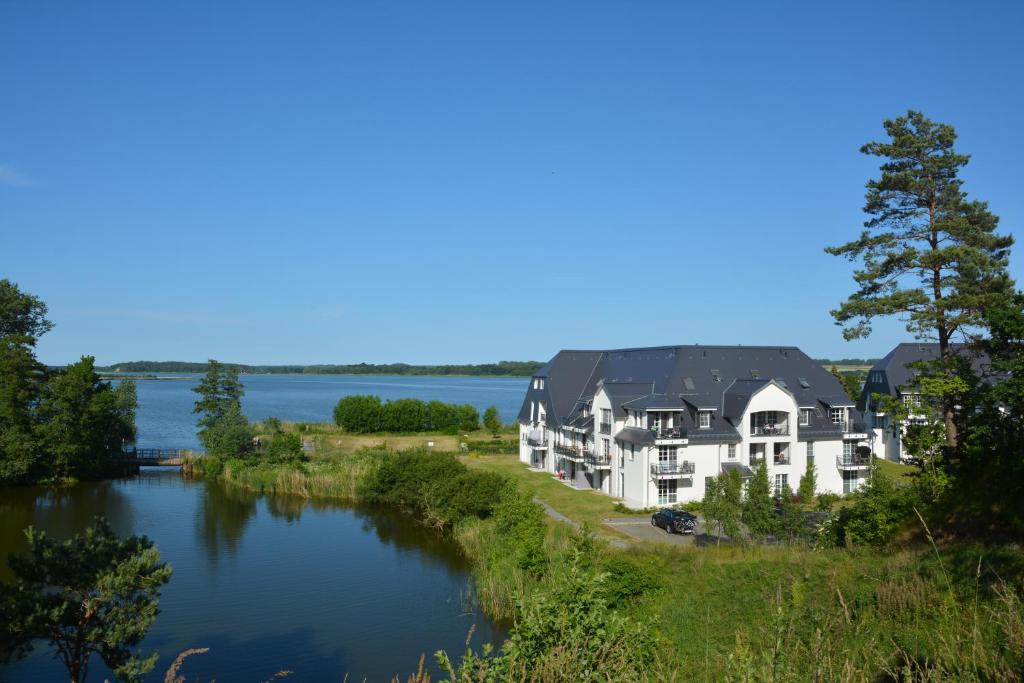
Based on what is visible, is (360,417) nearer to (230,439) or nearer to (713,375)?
(230,439)

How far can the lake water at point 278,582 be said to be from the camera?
64.4 ft

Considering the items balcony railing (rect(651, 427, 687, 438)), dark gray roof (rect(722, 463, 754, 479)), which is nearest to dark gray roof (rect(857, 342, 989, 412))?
dark gray roof (rect(722, 463, 754, 479))

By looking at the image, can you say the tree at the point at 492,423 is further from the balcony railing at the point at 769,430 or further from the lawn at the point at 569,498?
the balcony railing at the point at 769,430

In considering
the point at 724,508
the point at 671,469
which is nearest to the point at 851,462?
the point at 671,469

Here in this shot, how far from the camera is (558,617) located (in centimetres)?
625

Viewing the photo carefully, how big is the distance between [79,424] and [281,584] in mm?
29750

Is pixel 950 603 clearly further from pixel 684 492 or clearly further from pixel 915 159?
pixel 684 492

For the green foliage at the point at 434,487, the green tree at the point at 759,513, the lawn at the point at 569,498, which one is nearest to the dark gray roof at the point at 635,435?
the lawn at the point at 569,498

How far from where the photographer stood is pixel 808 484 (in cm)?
3650

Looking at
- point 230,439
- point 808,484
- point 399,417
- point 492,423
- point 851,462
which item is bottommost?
point 808,484

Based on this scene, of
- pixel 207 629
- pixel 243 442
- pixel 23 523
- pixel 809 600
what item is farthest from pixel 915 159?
pixel 243 442

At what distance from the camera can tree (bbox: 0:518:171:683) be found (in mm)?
12273

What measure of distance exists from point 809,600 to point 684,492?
75.7 ft

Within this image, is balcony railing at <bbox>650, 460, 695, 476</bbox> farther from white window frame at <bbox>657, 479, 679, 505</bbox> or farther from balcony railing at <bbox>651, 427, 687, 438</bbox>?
balcony railing at <bbox>651, 427, 687, 438</bbox>
